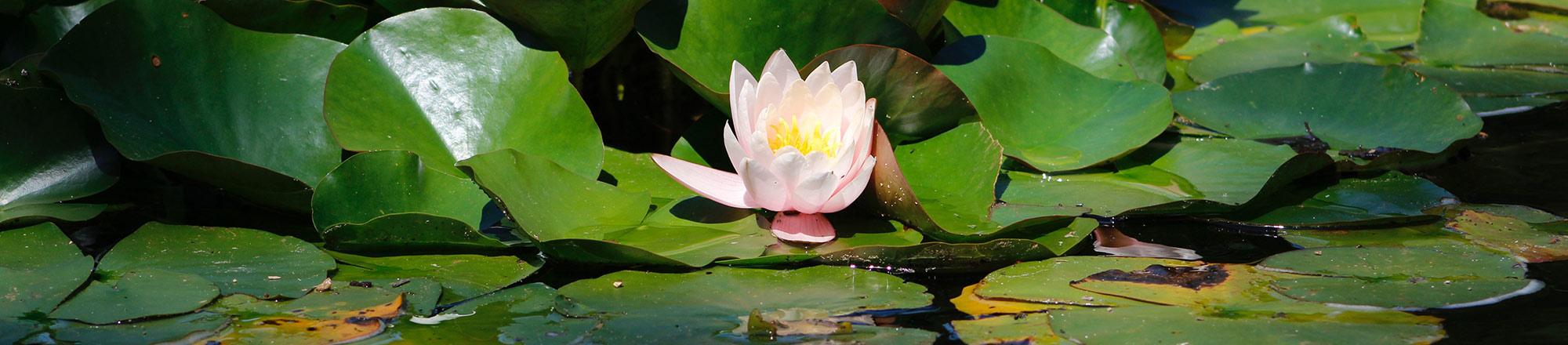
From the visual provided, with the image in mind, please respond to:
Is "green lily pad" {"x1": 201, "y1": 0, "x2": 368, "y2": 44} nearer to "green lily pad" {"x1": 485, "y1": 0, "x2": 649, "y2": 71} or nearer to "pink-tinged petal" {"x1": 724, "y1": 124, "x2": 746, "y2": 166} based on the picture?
"green lily pad" {"x1": 485, "y1": 0, "x2": 649, "y2": 71}

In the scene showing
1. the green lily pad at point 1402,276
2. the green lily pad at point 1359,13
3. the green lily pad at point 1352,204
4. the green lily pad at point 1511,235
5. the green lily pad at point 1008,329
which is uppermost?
the green lily pad at point 1359,13

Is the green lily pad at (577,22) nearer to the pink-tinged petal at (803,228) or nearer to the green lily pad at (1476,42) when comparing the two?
the pink-tinged petal at (803,228)

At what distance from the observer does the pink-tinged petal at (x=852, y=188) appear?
1.67 meters

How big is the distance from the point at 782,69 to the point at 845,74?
3.8 inches

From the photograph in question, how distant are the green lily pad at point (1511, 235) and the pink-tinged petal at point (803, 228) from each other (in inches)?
37.2

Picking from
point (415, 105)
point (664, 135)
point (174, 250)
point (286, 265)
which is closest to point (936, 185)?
point (664, 135)

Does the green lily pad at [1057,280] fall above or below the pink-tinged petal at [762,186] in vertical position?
below

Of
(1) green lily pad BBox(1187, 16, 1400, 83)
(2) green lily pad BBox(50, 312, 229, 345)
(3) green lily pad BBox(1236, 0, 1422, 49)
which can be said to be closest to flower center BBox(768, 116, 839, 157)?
(2) green lily pad BBox(50, 312, 229, 345)

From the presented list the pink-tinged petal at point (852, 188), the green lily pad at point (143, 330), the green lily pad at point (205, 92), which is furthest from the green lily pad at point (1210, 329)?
the green lily pad at point (205, 92)

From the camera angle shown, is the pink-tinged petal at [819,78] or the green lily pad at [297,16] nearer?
the pink-tinged petal at [819,78]

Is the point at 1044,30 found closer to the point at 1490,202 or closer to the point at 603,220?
the point at 1490,202

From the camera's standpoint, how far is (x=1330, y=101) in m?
2.34

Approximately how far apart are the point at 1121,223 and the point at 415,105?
3.72 feet

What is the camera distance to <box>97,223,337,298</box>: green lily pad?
5.02ft
